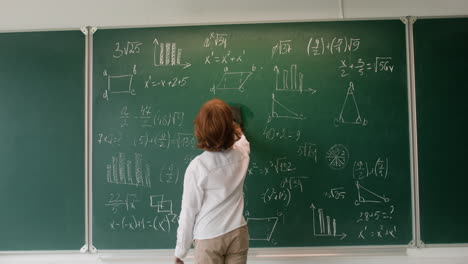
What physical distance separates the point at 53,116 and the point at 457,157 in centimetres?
345

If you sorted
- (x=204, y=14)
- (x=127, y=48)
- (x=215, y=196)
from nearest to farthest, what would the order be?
(x=215, y=196) → (x=127, y=48) → (x=204, y=14)

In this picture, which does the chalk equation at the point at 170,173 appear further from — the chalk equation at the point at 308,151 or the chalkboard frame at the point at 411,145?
the chalk equation at the point at 308,151

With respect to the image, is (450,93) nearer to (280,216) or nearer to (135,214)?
(280,216)

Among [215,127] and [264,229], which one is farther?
[264,229]

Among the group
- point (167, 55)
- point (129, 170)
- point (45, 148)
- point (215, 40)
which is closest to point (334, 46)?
point (215, 40)

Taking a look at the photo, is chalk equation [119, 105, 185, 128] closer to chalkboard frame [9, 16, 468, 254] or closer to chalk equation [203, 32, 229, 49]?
chalkboard frame [9, 16, 468, 254]

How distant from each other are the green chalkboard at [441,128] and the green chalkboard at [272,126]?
15 centimetres

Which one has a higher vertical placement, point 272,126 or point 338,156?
point 272,126

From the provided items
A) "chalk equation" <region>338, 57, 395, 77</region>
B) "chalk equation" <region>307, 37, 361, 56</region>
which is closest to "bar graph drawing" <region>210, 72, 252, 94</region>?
"chalk equation" <region>307, 37, 361, 56</region>

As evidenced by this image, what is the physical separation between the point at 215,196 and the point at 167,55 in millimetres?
1347

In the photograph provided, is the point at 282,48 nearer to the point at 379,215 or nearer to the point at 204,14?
the point at 204,14

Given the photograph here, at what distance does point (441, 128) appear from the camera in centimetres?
244

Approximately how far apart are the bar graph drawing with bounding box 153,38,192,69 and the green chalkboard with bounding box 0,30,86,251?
0.66m

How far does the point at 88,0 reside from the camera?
2688 mm
